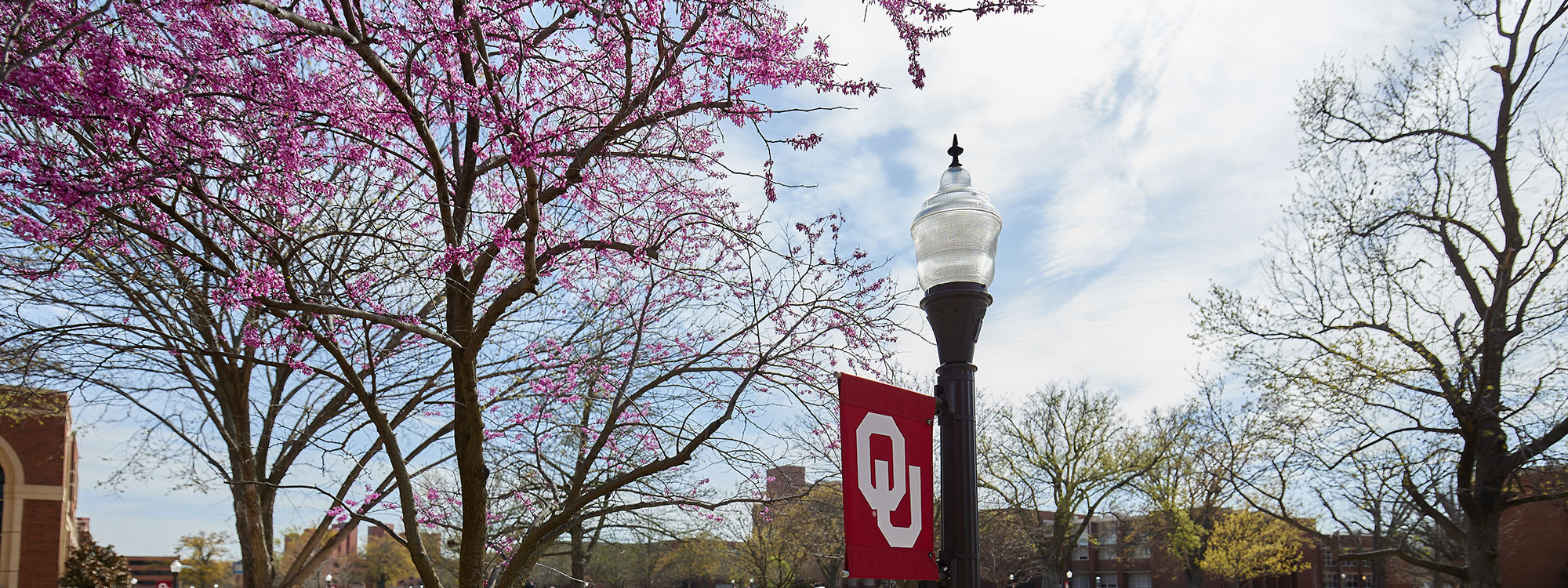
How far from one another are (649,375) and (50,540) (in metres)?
32.4

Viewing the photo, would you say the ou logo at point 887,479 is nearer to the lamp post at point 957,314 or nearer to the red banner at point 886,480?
the red banner at point 886,480

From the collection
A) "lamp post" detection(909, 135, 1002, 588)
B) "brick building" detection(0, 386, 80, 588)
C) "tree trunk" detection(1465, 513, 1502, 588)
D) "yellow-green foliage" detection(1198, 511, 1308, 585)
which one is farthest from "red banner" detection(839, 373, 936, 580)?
"yellow-green foliage" detection(1198, 511, 1308, 585)

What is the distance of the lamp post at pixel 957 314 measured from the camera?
13.0 ft

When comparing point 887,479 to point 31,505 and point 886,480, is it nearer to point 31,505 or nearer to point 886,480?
point 886,480

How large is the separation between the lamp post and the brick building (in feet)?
116

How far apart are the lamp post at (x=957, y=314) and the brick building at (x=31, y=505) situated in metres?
35.3

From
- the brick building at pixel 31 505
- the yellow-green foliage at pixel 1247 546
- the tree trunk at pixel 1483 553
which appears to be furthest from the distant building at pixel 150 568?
the tree trunk at pixel 1483 553

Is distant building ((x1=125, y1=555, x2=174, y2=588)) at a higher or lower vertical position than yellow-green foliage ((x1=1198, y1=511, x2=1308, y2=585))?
lower

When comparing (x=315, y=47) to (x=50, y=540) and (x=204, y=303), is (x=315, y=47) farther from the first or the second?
(x=50, y=540)

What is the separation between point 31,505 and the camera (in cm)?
3141

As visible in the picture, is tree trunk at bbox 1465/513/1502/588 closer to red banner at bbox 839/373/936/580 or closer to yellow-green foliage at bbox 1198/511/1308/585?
red banner at bbox 839/373/936/580

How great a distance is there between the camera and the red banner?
387 centimetres

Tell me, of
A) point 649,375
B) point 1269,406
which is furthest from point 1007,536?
point 649,375

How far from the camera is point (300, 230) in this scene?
8.54m
